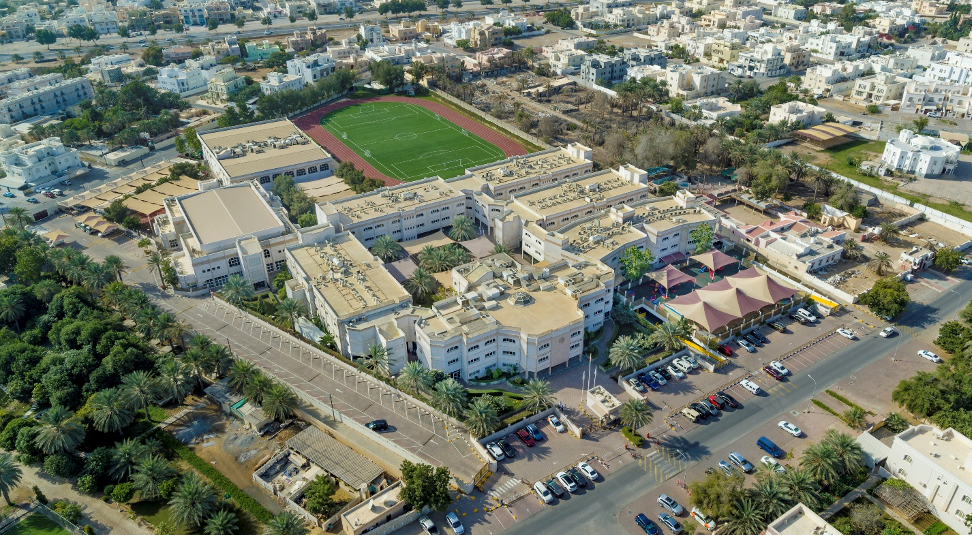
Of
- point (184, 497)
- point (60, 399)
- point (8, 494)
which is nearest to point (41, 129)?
point (60, 399)

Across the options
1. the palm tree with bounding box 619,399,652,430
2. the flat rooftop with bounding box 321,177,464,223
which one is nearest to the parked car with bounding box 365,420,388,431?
the palm tree with bounding box 619,399,652,430

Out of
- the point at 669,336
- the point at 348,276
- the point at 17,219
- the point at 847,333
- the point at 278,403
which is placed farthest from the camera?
the point at 17,219

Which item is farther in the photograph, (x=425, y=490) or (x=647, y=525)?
(x=425, y=490)

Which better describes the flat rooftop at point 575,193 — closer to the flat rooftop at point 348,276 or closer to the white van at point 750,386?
the flat rooftop at point 348,276

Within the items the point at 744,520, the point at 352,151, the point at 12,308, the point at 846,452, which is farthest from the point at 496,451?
the point at 352,151

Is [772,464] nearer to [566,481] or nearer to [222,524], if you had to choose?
[566,481]

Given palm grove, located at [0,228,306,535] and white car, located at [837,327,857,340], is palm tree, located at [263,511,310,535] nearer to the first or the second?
palm grove, located at [0,228,306,535]
